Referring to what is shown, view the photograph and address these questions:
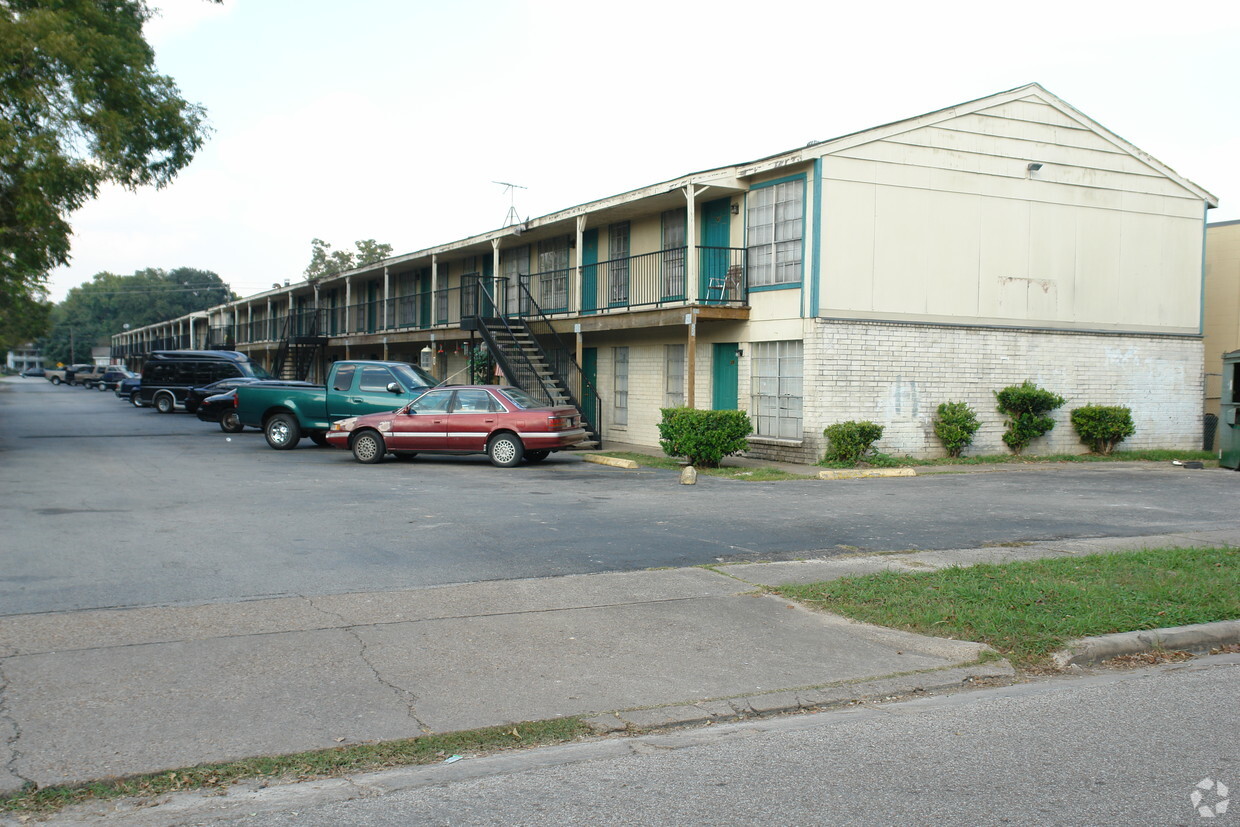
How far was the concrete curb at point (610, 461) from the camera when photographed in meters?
18.5

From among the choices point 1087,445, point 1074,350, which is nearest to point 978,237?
point 1074,350

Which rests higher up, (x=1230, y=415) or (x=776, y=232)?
(x=776, y=232)

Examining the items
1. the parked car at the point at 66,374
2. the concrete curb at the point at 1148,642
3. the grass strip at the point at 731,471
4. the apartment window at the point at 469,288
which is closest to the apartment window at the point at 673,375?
the grass strip at the point at 731,471

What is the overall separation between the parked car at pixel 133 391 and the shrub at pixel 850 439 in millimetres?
29710

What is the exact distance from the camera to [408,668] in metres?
6.08

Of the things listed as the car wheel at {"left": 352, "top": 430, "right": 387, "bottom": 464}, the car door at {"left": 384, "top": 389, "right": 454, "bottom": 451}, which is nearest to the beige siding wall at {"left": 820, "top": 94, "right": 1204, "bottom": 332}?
the car door at {"left": 384, "top": 389, "right": 454, "bottom": 451}

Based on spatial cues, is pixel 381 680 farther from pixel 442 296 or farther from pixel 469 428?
pixel 442 296

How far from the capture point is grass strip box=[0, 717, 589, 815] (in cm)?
430

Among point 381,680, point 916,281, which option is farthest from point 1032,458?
point 381,680

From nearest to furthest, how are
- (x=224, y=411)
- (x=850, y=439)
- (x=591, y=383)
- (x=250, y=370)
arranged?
(x=850, y=439)
(x=591, y=383)
(x=224, y=411)
(x=250, y=370)

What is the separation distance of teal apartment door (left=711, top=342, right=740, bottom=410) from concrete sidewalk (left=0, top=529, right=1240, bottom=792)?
515 inches

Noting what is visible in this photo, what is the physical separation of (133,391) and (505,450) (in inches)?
1181

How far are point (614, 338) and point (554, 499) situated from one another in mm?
12352

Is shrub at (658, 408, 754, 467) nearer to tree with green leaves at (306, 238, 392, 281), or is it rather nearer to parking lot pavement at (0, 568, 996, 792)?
parking lot pavement at (0, 568, 996, 792)
